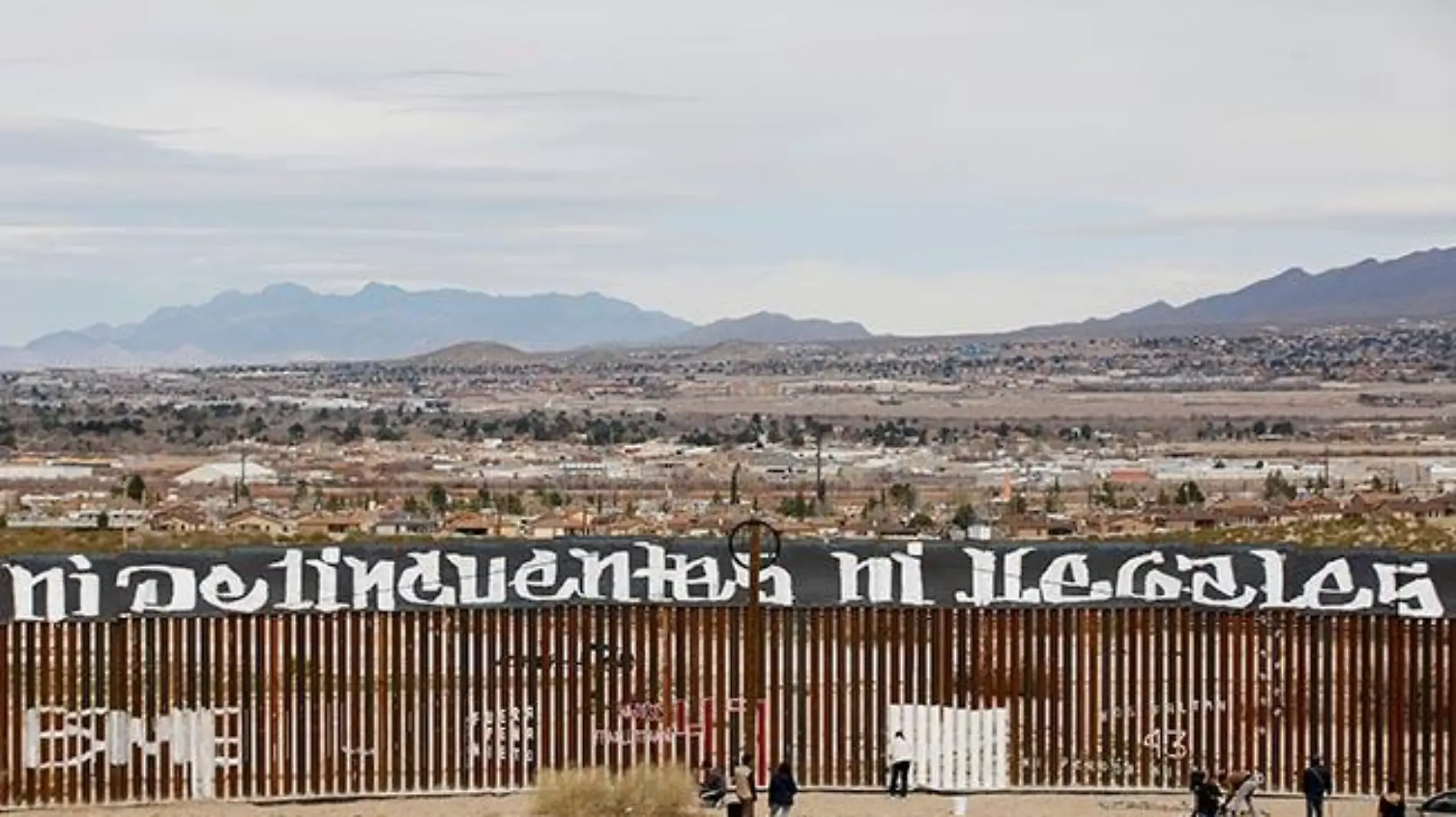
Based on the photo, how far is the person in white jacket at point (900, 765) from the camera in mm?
Answer: 31641

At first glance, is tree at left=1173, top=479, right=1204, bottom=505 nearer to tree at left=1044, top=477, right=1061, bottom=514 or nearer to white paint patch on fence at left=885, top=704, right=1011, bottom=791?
tree at left=1044, top=477, right=1061, bottom=514

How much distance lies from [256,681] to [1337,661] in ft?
40.4

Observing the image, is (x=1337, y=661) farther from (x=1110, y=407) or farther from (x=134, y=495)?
(x=1110, y=407)

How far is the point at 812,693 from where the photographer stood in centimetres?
3180

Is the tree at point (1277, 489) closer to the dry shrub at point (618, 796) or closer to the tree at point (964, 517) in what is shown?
the tree at point (964, 517)

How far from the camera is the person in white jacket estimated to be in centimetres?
3164

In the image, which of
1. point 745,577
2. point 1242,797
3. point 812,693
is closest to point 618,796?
point 812,693

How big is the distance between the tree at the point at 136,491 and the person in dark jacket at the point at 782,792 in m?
58.7

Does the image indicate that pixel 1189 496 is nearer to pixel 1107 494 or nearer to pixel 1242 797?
pixel 1107 494

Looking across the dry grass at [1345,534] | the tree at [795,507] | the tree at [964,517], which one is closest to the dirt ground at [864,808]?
the dry grass at [1345,534]

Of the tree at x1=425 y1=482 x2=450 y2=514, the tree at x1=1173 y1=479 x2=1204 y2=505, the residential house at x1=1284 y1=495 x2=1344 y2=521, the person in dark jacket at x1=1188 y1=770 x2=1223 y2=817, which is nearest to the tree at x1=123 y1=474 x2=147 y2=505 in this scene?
the tree at x1=425 y1=482 x2=450 y2=514

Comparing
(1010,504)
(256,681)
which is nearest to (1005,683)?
(256,681)

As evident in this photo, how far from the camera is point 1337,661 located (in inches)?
1238

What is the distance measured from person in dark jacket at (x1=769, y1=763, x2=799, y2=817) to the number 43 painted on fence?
15.3 ft
